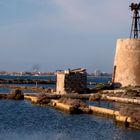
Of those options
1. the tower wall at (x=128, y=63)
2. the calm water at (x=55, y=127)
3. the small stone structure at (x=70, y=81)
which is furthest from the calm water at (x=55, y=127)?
the tower wall at (x=128, y=63)

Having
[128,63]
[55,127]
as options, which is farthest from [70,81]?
[55,127]

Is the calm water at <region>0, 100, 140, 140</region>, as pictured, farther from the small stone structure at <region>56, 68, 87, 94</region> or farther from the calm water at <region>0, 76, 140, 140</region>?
the small stone structure at <region>56, 68, 87, 94</region>

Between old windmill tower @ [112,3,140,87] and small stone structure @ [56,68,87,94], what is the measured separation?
3.96 meters

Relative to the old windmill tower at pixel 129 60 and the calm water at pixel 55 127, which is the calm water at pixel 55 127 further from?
the old windmill tower at pixel 129 60

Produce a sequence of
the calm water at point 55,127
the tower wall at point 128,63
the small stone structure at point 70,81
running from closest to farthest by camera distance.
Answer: the calm water at point 55,127 < the small stone structure at point 70,81 < the tower wall at point 128,63

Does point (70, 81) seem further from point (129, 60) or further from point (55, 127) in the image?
point (55, 127)

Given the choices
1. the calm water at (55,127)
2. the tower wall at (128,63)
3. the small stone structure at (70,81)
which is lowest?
the calm water at (55,127)

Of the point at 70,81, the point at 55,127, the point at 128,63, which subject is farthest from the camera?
the point at 128,63

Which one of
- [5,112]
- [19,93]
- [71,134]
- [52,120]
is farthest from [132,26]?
[71,134]

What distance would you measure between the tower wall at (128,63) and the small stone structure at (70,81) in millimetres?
3932

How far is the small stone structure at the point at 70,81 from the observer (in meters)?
38.4

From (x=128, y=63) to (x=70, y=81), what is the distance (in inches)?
232

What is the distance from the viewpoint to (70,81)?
38406 mm

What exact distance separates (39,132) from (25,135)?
1.13 meters
